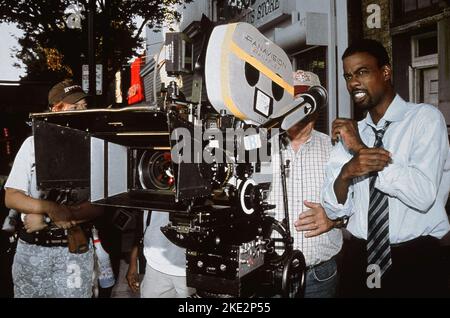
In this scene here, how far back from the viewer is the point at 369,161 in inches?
64.5

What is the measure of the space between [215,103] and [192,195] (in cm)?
38

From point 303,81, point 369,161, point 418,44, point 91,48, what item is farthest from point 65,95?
point 91,48

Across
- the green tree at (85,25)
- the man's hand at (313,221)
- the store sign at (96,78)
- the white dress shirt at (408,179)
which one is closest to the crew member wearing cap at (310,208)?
the man's hand at (313,221)

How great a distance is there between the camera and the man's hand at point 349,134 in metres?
1.73

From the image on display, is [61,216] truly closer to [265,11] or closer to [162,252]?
[162,252]

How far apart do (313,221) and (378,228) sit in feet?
1.31

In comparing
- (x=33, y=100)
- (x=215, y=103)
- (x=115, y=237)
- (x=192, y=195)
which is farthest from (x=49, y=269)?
(x=33, y=100)

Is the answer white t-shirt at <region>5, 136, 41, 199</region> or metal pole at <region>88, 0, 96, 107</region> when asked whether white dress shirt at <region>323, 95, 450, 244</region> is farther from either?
metal pole at <region>88, 0, 96, 107</region>

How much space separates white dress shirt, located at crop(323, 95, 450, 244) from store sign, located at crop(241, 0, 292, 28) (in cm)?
618

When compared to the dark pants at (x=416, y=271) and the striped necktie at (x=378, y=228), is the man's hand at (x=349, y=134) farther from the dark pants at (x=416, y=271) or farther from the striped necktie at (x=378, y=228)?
Answer: the dark pants at (x=416, y=271)

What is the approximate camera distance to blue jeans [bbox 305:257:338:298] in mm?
2275

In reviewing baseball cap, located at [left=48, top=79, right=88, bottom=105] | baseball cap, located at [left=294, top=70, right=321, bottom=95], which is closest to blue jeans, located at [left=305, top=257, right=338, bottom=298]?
baseball cap, located at [left=294, top=70, right=321, bottom=95]

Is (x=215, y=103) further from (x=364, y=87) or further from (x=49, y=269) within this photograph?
(x=49, y=269)
